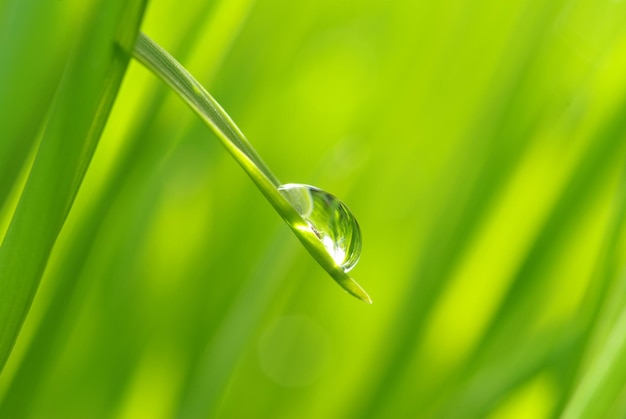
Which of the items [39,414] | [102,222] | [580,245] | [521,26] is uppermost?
[521,26]

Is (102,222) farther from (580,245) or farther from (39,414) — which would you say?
(580,245)

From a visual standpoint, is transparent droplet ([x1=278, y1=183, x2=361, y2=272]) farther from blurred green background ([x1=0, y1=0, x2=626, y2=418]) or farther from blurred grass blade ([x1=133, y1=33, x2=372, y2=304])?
blurred green background ([x1=0, y1=0, x2=626, y2=418])

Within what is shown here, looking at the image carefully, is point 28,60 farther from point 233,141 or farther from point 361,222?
point 361,222

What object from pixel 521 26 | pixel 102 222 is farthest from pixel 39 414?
pixel 521 26

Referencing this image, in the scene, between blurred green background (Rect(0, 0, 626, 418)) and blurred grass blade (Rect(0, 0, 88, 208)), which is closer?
blurred grass blade (Rect(0, 0, 88, 208))

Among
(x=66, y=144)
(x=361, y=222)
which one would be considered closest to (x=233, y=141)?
(x=66, y=144)

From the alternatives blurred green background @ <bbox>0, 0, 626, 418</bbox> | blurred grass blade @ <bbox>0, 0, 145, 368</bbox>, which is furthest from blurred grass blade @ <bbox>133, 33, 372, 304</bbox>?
blurred green background @ <bbox>0, 0, 626, 418</bbox>
